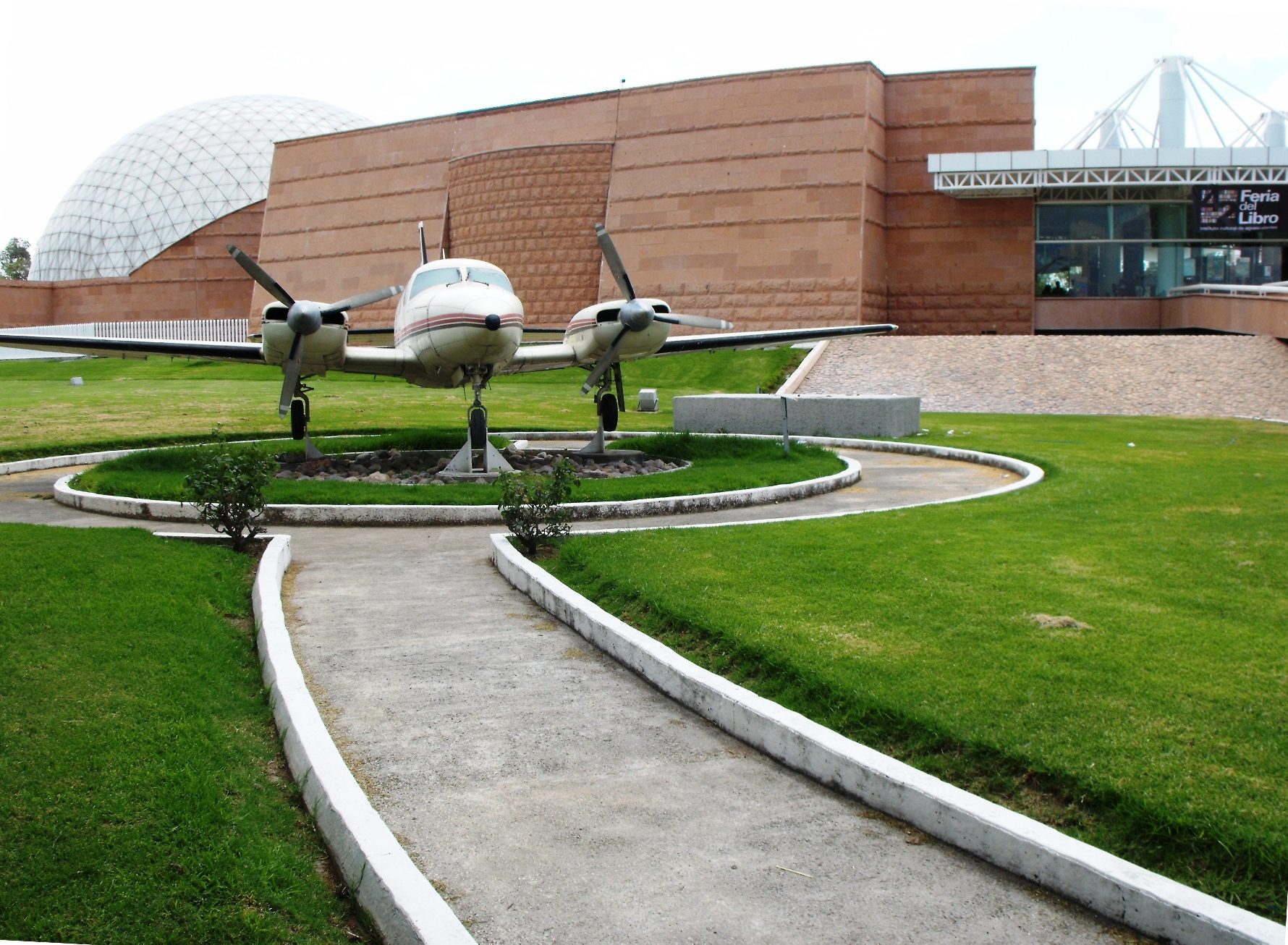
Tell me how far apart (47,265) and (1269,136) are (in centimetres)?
9126

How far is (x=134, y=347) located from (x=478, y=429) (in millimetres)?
6662

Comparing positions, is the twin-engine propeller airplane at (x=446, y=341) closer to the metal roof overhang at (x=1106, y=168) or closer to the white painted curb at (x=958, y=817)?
the white painted curb at (x=958, y=817)

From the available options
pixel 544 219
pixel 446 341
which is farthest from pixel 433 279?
pixel 544 219

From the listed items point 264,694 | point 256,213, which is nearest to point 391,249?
point 256,213

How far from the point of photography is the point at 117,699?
623cm

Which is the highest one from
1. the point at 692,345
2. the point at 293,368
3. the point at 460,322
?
the point at 460,322

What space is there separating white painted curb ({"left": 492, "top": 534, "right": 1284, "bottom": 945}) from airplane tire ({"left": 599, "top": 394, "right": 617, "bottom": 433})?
Answer: 44.6 ft

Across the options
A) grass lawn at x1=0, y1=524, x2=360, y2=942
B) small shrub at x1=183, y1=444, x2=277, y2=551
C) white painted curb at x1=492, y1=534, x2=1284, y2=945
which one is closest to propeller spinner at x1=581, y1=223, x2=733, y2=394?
small shrub at x1=183, y1=444, x2=277, y2=551

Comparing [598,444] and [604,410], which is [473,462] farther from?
[604,410]

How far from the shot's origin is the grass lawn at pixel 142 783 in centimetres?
420

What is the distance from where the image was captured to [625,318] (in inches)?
735

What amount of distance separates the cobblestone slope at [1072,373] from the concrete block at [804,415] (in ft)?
35.9

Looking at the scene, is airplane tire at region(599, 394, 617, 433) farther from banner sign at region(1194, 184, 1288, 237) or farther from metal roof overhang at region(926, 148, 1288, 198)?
banner sign at region(1194, 184, 1288, 237)

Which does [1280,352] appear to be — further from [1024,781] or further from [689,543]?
[1024,781]
